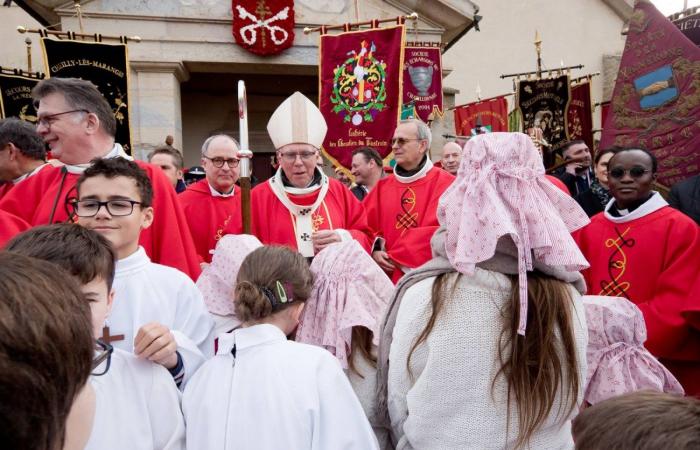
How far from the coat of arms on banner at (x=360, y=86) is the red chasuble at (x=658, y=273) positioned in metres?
4.23

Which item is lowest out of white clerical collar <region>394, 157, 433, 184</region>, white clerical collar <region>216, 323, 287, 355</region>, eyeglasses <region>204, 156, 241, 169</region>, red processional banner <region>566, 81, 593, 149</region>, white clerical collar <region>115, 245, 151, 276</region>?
white clerical collar <region>216, 323, 287, 355</region>

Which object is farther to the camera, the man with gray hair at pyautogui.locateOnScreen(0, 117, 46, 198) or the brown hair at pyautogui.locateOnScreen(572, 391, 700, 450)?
the man with gray hair at pyautogui.locateOnScreen(0, 117, 46, 198)

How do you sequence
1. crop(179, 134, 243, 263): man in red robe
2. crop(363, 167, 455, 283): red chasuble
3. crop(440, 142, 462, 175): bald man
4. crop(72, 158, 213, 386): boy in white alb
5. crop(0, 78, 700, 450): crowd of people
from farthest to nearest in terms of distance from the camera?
crop(440, 142, 462, 175): bald man < crop(179, 134, 243, 263): man in red robe < crop(363, 167, 455, 283): red chasuble < crop(72, 158, 213, 386): boy in white alb < crop(0, 78, 700, 450): crowd of people

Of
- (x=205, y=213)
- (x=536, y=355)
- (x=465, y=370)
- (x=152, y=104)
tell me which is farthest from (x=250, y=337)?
(x=152, y=104)

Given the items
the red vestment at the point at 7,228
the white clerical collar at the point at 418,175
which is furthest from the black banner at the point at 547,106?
the red vestment at the point at 7,228

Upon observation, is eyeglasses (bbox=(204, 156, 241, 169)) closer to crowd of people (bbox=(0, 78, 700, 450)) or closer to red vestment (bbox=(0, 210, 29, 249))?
crowd of people (bbox=(0, 78, 700, 450))

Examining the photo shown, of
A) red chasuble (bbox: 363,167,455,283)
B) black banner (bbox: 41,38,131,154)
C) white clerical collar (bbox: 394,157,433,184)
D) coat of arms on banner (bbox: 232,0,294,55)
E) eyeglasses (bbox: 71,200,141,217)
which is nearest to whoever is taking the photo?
eyeglasses (bbox: 71,200,141,217)

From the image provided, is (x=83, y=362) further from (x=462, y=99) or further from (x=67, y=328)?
(x=462, y=99)

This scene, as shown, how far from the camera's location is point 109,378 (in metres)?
1.61

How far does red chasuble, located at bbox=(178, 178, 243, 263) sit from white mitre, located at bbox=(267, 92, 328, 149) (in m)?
1.01

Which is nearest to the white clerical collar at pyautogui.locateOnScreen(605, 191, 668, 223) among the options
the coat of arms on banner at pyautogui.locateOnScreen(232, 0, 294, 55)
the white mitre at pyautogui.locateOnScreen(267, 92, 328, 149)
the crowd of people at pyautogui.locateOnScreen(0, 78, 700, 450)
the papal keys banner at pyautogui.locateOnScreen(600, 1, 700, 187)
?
the crowd of people at pyautogui.locateOnScreen(0, 78, 700, 450)

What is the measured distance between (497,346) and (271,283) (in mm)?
785

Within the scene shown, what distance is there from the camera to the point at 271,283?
1919 mm

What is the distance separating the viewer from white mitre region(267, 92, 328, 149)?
12.6 ft
